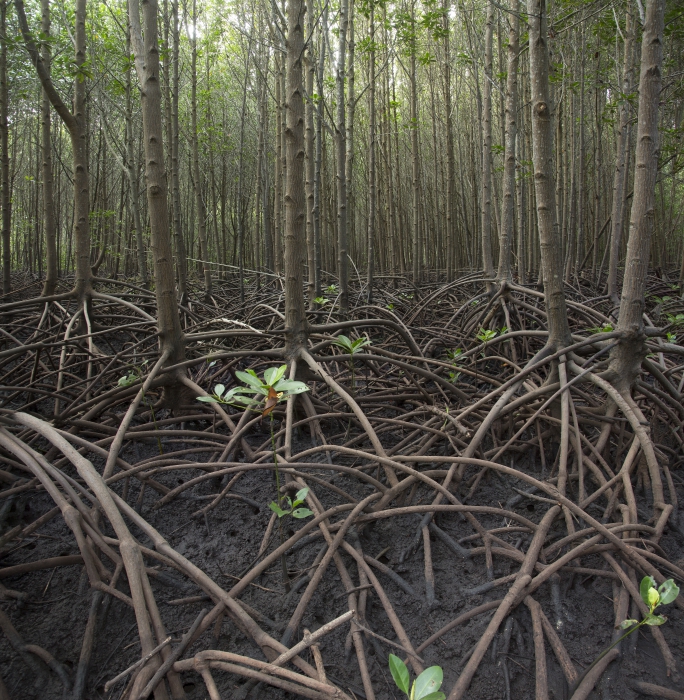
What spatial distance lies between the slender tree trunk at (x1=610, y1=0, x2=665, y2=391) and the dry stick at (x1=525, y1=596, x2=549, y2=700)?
1.02 meters

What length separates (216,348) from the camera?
10.4ft

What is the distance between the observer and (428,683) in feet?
2.77

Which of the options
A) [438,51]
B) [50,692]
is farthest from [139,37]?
[438,51]

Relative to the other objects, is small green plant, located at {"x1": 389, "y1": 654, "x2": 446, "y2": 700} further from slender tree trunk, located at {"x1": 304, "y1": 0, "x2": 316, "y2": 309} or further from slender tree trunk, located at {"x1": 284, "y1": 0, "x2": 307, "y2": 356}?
slender tree trunk, located at {"x1": 304, "y1": 0, "x2": 316, "y2": 309}

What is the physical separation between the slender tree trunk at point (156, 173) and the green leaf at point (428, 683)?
1.73 meters

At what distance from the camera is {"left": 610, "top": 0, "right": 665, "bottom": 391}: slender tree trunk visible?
73.9 inches

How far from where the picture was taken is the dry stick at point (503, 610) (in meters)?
1.06

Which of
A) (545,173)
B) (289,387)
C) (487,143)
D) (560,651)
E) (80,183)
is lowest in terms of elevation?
(560,651)

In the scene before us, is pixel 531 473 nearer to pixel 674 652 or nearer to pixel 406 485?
pixel 406 485

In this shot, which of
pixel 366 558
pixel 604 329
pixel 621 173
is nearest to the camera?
pixel 366 558

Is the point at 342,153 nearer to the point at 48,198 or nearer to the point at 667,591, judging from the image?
the point at 48,198

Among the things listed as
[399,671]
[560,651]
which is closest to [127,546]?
[399,671]

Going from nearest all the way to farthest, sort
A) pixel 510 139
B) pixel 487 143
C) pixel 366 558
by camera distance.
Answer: pixel 366 558 → pixel 510 139 → pixel 487 143

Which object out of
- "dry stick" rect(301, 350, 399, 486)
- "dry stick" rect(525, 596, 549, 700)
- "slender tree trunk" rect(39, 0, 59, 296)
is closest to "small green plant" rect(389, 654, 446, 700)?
"dry stick" rect(525, 596, 549, 700)
